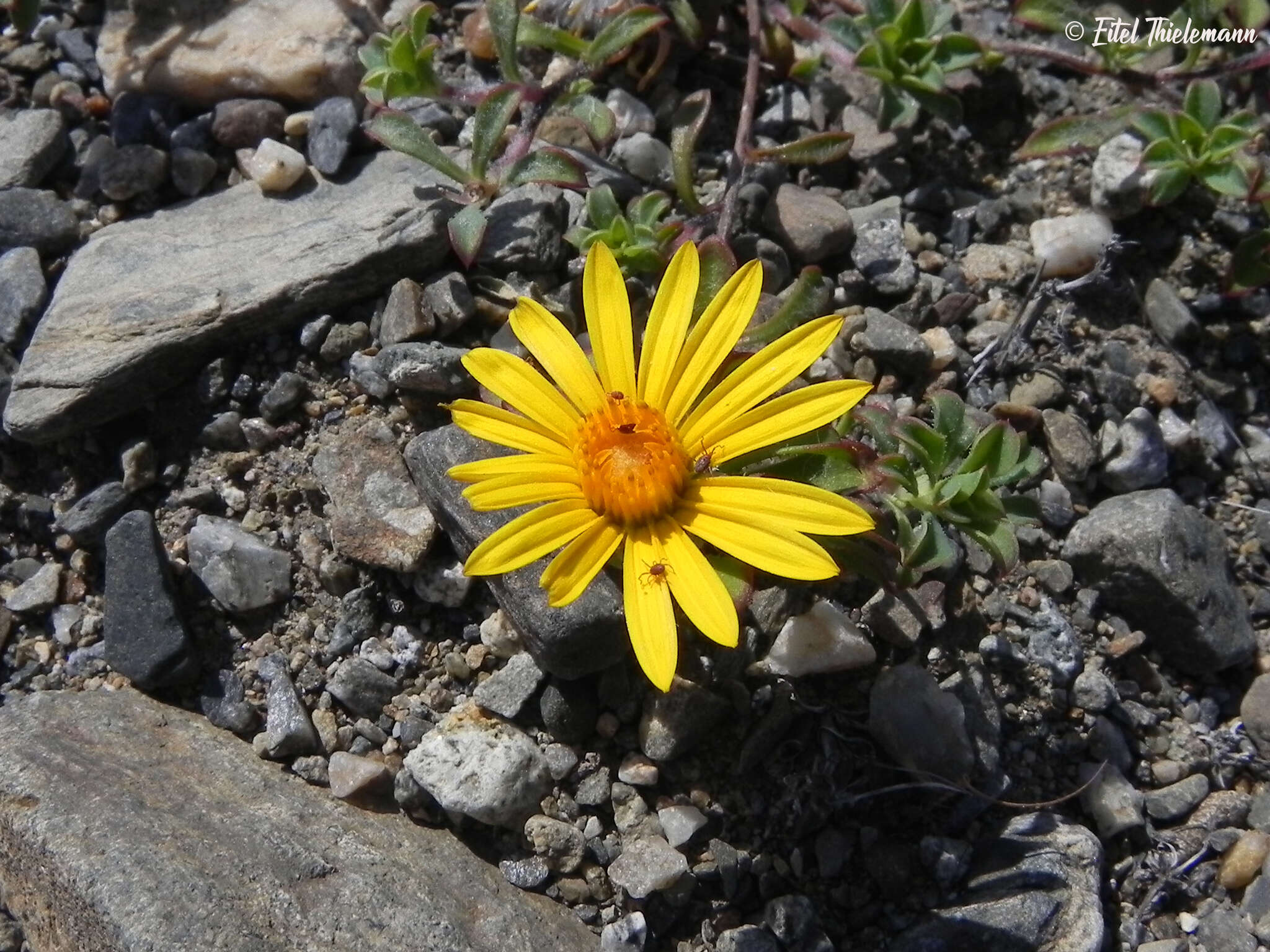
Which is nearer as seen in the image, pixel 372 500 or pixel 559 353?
pixel 559 353

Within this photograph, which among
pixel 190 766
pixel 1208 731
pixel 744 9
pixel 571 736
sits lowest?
pixel 190 766

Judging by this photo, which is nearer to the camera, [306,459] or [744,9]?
[306,459]

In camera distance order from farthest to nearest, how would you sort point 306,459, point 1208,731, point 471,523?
point 306,459, point 1208,731, point 471,523

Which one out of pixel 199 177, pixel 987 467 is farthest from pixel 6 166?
pixel 987 467

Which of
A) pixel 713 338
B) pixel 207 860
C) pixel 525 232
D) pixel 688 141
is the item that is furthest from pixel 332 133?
pixel 207 860

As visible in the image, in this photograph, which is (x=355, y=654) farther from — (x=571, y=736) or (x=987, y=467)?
(x=987, y=467)

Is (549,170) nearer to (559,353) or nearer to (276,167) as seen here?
(559,353)

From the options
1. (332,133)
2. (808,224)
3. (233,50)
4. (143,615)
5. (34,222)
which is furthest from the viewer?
(233,50)

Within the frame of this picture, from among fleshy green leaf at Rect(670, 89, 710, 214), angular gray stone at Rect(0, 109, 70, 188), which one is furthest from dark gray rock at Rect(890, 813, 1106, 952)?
angular gray stone at Rect(0, 109, 70, 188)

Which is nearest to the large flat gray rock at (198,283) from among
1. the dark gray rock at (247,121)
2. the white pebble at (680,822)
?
the dark gray rock at (247,121)
